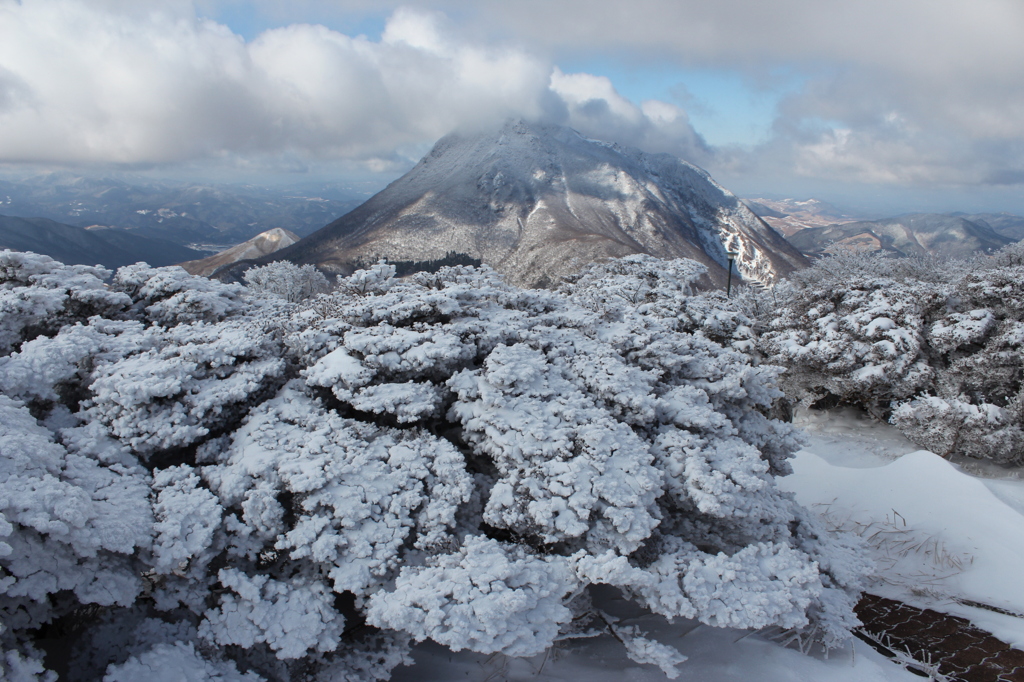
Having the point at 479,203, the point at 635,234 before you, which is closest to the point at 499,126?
the point at 479,203

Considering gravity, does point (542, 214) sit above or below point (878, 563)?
above

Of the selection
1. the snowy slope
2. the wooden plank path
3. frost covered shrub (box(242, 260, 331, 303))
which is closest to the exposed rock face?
frost covered shrub (box(242, 260, 331, 303))

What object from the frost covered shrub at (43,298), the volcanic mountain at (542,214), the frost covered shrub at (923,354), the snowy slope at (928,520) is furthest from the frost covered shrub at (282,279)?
the volcanic mountain at (542,214)

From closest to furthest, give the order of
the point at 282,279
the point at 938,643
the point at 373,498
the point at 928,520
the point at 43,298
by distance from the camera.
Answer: the point at 373,498 < the point at 938,643 < the point at 43,298 < the point at 928,520 < the point at 282,279

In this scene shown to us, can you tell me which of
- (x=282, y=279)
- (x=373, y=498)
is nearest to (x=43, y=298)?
(x=373, y=498)

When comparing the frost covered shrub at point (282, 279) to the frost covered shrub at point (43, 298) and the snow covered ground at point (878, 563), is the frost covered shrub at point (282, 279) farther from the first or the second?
the snow covered ground at point (878, 563)

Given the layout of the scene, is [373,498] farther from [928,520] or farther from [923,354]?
[923,354]
